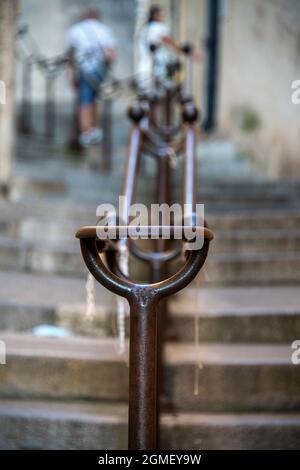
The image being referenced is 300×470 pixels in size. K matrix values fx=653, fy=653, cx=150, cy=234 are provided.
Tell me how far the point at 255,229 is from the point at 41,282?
5.37ft

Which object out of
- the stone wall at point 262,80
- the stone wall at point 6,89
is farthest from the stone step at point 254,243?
the stone wall at point 262,80

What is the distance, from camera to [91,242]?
1.83 metres

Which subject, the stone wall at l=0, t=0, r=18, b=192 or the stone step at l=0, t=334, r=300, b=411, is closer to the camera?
the stone step at l=0, t=334, r=300, b=411

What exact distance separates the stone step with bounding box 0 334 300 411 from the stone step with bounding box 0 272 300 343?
0.98 feet

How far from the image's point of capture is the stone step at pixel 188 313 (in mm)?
3260

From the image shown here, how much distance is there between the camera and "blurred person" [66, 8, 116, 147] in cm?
722

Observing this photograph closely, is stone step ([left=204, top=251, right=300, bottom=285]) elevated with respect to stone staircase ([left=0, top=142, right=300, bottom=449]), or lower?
elevated

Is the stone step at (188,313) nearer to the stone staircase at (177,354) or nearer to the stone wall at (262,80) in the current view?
the stone staircase at (177,354)

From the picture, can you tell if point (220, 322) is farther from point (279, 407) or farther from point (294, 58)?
point (294, 58)

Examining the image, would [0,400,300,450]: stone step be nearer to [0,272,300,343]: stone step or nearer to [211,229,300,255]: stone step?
[0,272,300,343]: stone step

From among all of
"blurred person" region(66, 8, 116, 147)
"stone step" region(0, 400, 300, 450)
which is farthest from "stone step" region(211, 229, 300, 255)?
"blurred person" region(66, 8, 116, 147)

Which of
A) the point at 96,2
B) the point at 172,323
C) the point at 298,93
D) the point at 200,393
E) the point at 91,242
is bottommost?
the point at 200,393

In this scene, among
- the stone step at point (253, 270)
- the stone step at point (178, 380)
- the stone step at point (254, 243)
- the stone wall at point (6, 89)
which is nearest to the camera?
the stone step at point (178, 380)

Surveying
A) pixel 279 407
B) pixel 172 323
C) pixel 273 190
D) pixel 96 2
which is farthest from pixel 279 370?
pixel 96 2
